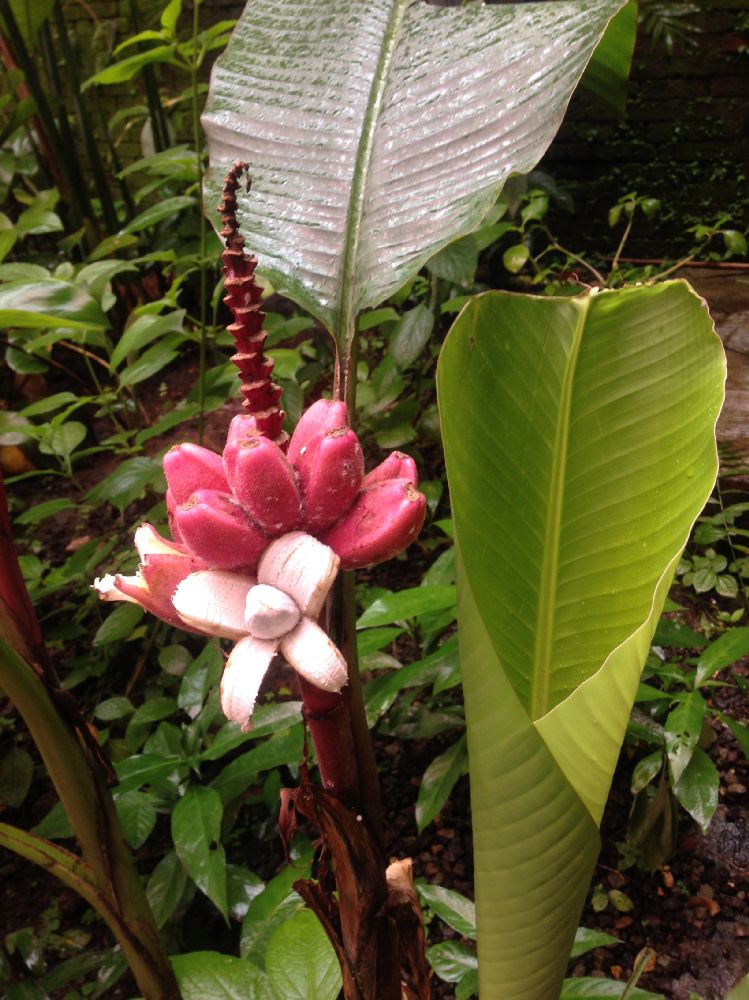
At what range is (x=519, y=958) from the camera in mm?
333

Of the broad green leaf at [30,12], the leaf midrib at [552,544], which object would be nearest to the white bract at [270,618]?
the leaf midrib at [552,544]

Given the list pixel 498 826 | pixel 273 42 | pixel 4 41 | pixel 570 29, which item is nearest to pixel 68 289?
pixel 273 42

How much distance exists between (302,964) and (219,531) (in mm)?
420

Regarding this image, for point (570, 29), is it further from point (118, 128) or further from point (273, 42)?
point (118, 128)

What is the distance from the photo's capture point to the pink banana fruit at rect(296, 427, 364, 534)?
0.30 metres

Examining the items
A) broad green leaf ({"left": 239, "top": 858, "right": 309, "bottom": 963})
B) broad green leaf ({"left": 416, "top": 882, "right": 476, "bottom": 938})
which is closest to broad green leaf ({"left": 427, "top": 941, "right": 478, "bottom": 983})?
broad green leaf ({"left": 416, "top": 882, "right": 476, "bottom": 938})

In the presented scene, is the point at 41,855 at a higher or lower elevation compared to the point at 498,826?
lower

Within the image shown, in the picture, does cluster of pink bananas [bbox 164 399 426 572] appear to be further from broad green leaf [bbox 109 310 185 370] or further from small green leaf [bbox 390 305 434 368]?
small green leaf [bbox 390 305 434 368]

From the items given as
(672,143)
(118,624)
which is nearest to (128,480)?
(118,624)

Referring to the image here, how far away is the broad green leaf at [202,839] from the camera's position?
2.31ft

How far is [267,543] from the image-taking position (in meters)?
0.30

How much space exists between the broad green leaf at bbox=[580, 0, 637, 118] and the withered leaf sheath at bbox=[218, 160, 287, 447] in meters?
0.43

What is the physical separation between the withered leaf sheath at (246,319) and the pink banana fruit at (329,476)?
2 centimetres

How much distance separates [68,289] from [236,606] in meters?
0.43
